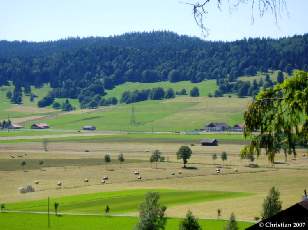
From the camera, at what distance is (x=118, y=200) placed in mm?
83688

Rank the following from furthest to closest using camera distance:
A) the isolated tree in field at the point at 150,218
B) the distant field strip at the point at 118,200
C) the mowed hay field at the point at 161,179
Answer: the mowed hay field at the point at 161,179, the distant field strip at the point at 118,200, the isolated tree in field at the point at 150,218

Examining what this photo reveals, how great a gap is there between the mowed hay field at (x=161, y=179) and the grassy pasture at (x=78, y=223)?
4.67m

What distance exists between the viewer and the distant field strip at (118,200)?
77.3 m

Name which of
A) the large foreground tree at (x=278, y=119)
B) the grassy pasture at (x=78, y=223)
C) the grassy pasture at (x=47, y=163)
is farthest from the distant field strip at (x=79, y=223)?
the grassy pasture at (x=47, y=163)

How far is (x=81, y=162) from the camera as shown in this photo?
136 metres

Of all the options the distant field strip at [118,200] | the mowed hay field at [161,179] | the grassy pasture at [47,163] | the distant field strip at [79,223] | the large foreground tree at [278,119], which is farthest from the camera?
the grassy pasture at [47,163]

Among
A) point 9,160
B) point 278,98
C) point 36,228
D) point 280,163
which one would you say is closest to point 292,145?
point 278,98

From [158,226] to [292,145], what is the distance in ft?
132

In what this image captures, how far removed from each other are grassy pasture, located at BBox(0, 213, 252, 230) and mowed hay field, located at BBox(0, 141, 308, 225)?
4.67m

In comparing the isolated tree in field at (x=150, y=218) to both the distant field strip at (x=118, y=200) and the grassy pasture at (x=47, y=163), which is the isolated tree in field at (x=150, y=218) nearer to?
the distant field strip at (x=118, y=200)

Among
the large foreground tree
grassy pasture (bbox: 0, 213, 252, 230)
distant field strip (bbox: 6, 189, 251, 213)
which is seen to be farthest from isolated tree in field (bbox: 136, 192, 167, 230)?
the large foreground tree

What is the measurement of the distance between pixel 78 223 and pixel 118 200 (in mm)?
18140

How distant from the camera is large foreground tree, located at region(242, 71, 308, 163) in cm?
1200

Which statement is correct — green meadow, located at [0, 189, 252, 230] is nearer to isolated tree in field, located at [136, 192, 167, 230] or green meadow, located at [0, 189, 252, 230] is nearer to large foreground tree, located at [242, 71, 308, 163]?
isolated tree in field, located at [136, 192, 167, 230]
